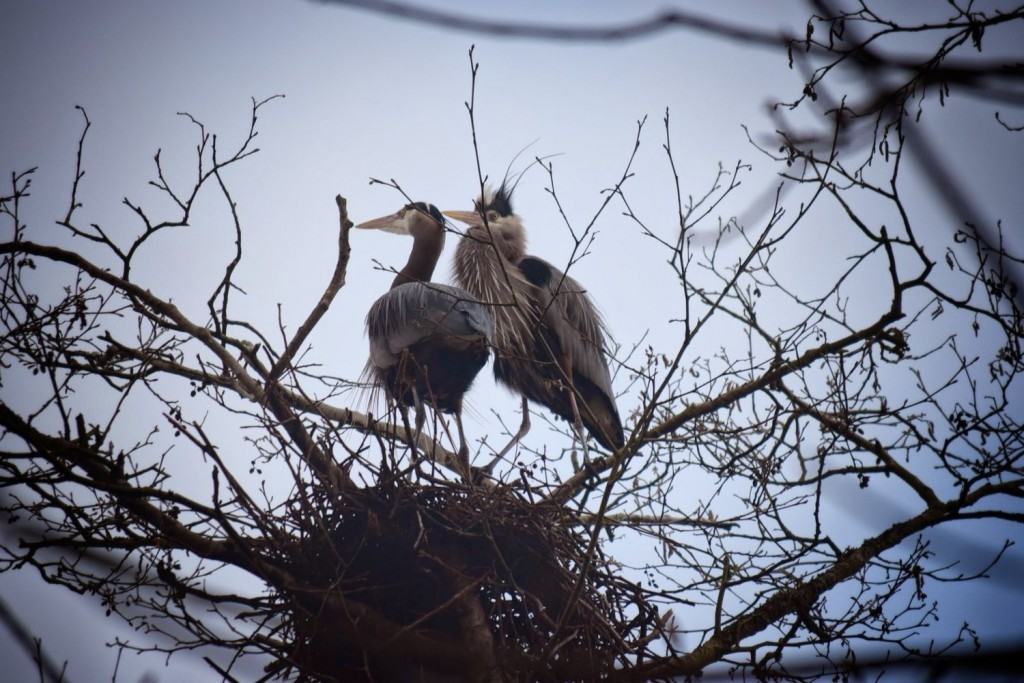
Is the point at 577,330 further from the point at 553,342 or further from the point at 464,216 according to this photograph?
the point at 464,216

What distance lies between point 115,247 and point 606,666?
2.21 meters

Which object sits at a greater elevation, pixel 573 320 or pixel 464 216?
pixel 464 216

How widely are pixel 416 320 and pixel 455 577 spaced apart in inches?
63.6

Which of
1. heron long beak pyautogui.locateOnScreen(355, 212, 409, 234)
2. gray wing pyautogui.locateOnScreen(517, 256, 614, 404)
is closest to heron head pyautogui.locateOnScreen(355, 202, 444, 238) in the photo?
heron long beak pyautogui.locateOnScreen(355, 212, 409, 234)

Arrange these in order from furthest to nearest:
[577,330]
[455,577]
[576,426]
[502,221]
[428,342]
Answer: [502,221], [577,330], [576,426], [428,342], [455,577]

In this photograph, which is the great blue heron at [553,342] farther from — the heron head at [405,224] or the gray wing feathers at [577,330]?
the heron head at [405,224]

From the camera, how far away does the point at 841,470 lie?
2865 millimetres

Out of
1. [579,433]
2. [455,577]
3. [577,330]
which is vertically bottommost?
[455,577]

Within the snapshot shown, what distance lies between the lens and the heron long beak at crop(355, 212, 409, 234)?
5961 mm

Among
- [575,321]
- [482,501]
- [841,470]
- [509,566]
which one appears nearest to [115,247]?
[482,501]

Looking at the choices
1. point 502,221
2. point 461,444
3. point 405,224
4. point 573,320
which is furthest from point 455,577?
point 502,221

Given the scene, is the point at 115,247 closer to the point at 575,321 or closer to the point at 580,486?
the point at 580,486

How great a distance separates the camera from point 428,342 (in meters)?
4.34

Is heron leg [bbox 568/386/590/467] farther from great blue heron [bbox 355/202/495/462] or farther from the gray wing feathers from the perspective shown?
the gray wing feathers
